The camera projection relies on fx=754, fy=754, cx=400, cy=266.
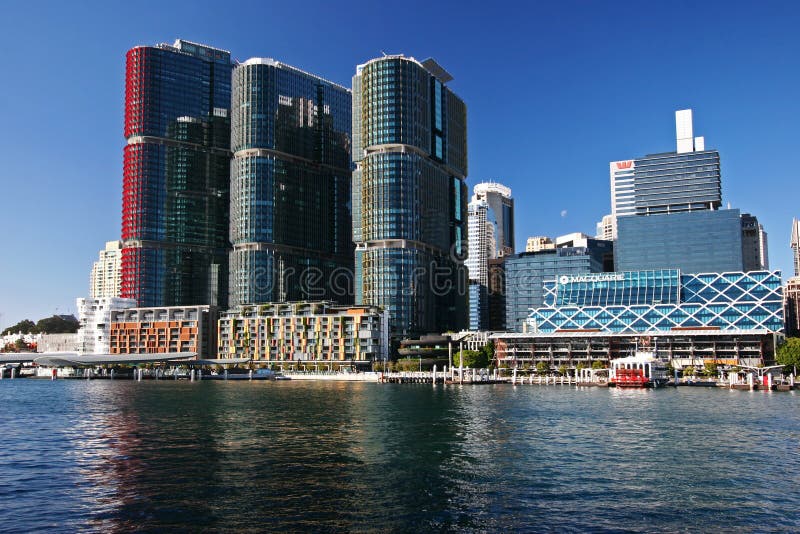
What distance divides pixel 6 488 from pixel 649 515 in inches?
2149

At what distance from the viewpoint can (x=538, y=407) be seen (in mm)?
137250

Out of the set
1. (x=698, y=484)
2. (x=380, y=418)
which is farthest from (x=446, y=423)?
(x=698, y=484)

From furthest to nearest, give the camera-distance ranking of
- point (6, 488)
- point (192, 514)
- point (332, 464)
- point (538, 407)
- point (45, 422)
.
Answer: point (538, 407) < point (45, 422) < point (332, 464) < point (6, 488) < point (192, 514)

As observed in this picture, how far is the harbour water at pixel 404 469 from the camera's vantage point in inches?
2212

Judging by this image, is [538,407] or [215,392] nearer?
[538,407]

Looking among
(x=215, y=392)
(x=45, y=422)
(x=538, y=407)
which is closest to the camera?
(x=45, y=422)

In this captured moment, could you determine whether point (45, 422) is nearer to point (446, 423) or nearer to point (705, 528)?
point (446, 423)

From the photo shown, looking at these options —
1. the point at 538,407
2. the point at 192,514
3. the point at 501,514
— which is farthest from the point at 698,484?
the point at 538,407

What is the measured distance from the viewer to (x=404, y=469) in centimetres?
7425

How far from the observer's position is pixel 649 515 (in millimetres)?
56875

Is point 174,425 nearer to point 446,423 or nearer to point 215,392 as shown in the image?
point 446,423

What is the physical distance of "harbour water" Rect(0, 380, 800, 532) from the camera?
5619cm

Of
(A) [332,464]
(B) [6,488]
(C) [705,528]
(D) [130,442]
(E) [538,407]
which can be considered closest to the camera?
(C) [705,528]

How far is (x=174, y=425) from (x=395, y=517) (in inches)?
2479
